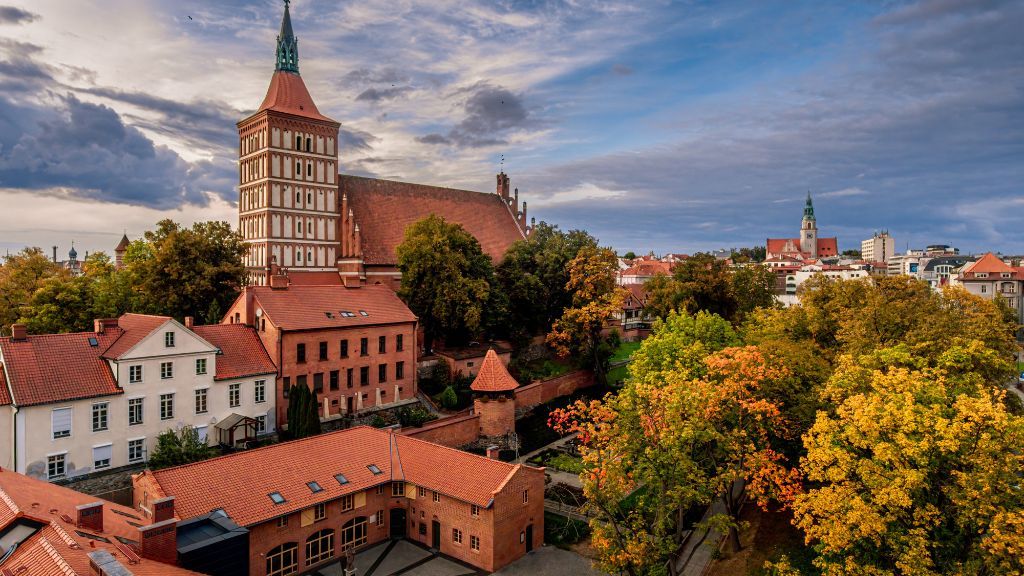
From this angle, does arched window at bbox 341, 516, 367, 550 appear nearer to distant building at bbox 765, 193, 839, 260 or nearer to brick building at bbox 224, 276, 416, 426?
brick building at bbox 224, 276, 416, 426

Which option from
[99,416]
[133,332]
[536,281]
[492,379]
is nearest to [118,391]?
[99,416]

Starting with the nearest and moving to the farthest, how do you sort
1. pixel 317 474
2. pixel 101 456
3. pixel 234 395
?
pixel 317 474, pixel 101 456, pixel 234 395

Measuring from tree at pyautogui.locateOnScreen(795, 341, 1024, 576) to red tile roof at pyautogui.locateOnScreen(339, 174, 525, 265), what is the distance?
141ft

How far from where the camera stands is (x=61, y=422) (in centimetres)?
2856

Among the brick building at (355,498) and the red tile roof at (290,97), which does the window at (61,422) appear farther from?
the red tile roof at (290,97)

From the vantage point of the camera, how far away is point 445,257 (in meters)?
46.8

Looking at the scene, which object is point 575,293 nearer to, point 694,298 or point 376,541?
point 694,298

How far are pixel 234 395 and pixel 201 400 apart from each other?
1750mm

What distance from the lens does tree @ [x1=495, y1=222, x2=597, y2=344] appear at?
53.9 meters

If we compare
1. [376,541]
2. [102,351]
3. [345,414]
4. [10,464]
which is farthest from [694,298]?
[10,464]

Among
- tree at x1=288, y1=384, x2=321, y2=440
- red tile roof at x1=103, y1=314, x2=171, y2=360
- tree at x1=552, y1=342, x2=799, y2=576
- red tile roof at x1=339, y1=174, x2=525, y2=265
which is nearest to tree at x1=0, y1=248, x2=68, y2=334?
red tile roof at x1=103, y1=314, x2=171, y2=360

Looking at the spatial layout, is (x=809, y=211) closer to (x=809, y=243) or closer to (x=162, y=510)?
(x=809, y=243)

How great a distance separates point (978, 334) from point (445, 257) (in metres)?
32.6

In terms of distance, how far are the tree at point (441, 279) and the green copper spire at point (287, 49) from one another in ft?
75.2
